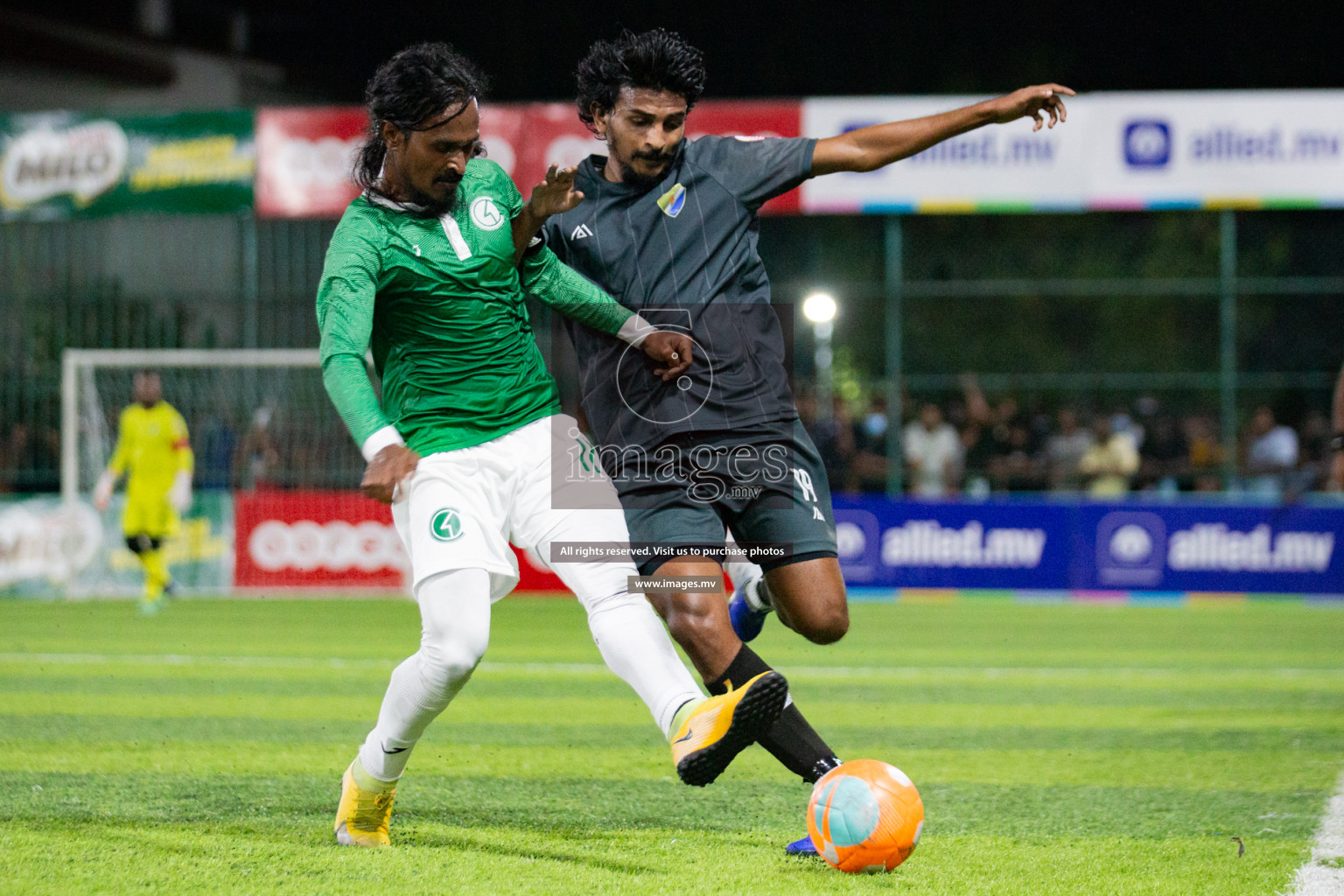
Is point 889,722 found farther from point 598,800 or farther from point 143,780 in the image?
point 143,780

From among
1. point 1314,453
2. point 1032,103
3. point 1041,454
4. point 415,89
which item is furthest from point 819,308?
point 415,89

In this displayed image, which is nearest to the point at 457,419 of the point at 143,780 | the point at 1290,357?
the point at 143,780

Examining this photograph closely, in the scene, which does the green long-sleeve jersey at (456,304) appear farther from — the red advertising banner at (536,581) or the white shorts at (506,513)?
the red advertising banner at (536,581)

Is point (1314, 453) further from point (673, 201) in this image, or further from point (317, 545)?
point (673, 201)

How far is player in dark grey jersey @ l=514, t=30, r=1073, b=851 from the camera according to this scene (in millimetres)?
4289

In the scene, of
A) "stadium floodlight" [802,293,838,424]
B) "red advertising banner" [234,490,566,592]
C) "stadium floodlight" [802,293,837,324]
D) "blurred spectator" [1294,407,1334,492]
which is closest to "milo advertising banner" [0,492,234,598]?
"red advertising banner" [234,490,566,592]

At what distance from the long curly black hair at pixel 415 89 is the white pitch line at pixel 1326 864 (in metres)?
3.07

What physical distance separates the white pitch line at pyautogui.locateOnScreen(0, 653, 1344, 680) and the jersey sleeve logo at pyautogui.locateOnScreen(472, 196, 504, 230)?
528 cm

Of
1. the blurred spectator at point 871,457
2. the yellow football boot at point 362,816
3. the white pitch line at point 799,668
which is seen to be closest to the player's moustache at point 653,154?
the yellow football boot at point 362,816

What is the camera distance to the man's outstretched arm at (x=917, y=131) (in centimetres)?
433

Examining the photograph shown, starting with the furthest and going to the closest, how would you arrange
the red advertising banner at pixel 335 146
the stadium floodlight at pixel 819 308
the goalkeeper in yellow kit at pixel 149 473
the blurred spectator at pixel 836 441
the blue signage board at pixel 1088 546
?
the stadium floodlight at pixel 819 308
the red advertising banner at pixel 335 146
the blurred spectator at pixel 836 441
the blue signage board at pixel 1088 546
the goalkeeper in yellow kit at pixel 149 473

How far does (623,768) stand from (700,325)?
2.19 metres

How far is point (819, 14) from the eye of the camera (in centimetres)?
3103

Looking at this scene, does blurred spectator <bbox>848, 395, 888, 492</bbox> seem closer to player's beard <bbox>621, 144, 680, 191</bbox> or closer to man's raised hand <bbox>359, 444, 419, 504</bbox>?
player's beard <bbox>621, 144, 680, 191</bbox>
